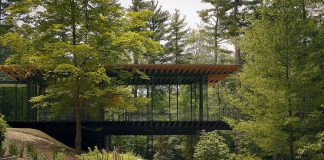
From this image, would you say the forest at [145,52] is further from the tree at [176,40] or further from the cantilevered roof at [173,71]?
the tree at [176,40]

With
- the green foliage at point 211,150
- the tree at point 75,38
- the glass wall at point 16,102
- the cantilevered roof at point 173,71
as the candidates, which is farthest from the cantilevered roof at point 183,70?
Answer: the tree at point 75,38

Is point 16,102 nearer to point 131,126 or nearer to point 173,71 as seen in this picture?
point 131,126

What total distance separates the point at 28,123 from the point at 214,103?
1055 inches

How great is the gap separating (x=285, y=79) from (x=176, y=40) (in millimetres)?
32853

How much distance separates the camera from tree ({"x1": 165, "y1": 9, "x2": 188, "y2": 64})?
50.2 meters

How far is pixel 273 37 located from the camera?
1897 cm

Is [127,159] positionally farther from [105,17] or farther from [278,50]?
[278,50]

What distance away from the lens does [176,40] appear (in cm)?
5075

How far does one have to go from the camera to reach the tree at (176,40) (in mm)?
50250

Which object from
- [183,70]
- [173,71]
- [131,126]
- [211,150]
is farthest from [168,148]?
[211,150]

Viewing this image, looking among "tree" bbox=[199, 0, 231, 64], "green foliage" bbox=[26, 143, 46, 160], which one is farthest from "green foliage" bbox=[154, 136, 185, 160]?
"green foliage" bbox=[26, 143, 46, 160]

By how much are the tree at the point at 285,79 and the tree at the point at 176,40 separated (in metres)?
30.5

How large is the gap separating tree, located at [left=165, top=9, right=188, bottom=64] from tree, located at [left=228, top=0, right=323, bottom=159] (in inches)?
1199

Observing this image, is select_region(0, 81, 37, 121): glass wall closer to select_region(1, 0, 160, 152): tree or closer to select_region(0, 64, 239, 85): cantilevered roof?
select_region(0, 64, 239, 85): cantilevered roof
